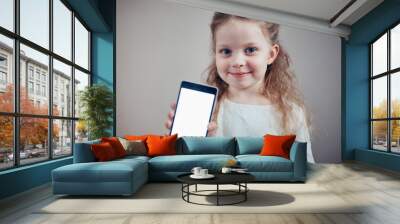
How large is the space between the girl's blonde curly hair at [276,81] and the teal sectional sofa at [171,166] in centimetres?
181

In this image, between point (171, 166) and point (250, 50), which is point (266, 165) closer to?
point (171, 166)

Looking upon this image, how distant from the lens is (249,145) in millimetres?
6723

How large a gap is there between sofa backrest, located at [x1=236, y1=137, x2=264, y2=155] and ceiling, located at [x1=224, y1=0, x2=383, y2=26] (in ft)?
9.09

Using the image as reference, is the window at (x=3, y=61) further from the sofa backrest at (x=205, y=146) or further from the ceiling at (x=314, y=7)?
the ceiling at (x=314, y=7)

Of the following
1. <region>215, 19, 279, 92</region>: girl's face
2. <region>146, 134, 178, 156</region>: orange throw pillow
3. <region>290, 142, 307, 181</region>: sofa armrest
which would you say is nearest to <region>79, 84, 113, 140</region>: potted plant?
<region>146, 134, 178, 156</region>: orange throw pillow

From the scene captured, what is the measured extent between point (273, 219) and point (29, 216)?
2.35 metres

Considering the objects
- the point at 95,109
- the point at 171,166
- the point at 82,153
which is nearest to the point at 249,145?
the point at 171,166

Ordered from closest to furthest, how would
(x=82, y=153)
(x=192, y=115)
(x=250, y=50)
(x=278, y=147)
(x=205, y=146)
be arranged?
1. (x=82, y=153)
2. (x=278, y=147)
3. (x=205, y=146)
4. (x=192, y=115)
5. (x=250, y=50)

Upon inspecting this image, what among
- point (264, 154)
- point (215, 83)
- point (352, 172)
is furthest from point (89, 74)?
point (352, 172)

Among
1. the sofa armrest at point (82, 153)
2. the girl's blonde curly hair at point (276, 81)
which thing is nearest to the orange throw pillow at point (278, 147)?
the girl's blonde curly hair at point (276, 81)

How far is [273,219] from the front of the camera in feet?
12.0

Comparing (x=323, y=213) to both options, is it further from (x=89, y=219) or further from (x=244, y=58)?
(x=244, y=58)

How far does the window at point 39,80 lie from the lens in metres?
4.75

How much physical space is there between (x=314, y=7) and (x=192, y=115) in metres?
3.21
